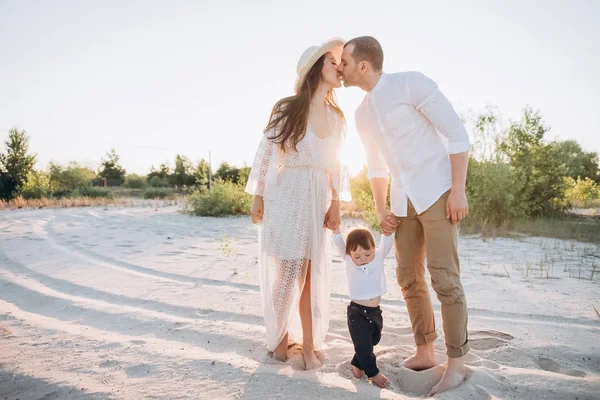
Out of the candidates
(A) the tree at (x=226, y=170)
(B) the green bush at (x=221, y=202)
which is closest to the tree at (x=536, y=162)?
(B) the green bush at (x=221, y=202)

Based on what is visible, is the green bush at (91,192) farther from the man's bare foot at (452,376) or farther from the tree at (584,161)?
the tree at (584,161)

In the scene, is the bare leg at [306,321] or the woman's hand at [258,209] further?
the woman's hand at [258,209]

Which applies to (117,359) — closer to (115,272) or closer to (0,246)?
(115,272)

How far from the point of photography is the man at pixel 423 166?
2281mm

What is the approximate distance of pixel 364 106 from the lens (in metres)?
2.58

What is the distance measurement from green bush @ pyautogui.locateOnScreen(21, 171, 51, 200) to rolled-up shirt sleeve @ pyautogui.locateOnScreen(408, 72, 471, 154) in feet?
87.0

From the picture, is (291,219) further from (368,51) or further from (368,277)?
(368,51)

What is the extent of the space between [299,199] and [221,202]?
1023cm

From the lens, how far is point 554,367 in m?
2.58

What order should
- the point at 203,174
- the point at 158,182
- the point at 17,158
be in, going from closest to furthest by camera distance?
the point at 203,174 → the point at 17,158 → the point at 158,182

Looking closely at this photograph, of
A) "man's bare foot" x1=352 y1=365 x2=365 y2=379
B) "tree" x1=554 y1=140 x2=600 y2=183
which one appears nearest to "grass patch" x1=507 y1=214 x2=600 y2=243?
"man's bare foot" x1=352 y1=365 x2=365 y2=379

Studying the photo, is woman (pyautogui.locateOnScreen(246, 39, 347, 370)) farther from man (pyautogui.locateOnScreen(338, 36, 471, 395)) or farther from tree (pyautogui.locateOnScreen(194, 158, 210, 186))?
tree (pyautogui.locateOnScreen(194, 158, 210, 186))

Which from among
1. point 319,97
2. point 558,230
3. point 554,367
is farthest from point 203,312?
point 558,230

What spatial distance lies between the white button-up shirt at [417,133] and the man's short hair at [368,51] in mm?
104
